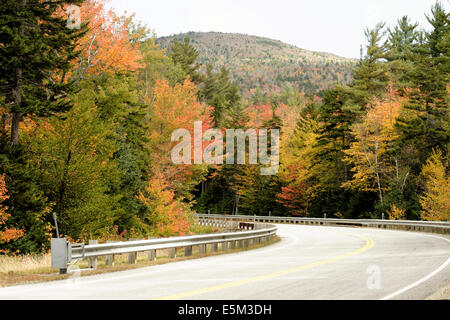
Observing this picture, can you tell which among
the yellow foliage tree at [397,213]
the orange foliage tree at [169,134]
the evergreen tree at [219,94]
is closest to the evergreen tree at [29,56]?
the orange foliage tree at [169,134]

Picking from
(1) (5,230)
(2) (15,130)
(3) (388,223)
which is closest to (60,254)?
(1) (5,230)

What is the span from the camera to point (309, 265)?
1281cm

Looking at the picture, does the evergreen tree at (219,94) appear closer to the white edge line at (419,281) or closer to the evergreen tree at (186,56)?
the evergreen tree at (186,56)

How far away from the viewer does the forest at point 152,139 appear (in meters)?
19.8

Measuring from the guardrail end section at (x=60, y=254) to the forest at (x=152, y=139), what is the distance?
7.88 meters

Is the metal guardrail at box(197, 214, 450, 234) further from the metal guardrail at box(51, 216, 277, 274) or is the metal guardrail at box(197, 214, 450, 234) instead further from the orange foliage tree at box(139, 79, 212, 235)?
the metal guardrail at box(51, 216, 277, 274)

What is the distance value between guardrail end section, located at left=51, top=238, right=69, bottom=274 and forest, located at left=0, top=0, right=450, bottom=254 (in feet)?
25.8

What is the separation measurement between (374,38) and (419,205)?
21251 millimetres

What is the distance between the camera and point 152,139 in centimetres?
4456

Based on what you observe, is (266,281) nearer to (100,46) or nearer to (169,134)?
(100,46)

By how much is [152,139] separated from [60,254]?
3388 centimetres
